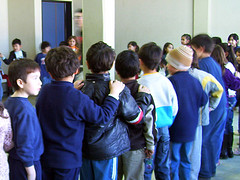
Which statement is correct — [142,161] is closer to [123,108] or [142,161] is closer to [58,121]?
[123,108]

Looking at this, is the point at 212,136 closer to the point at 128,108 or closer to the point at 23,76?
the point at 128,108

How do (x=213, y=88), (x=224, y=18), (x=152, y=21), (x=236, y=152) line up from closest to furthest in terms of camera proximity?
(x=213, y=88) < (x=236, y=152) < (x=224, y=18) < (x=152, y=21)

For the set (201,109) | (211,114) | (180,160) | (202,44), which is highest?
(202,44)

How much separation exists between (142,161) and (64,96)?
2.88 feet

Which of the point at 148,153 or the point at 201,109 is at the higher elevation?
the point at 201,109

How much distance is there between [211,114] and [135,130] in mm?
1159

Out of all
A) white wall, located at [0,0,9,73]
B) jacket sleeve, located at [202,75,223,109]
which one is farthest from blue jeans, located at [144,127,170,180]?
white wall, located at [0,0,9,73]

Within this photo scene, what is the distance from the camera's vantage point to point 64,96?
191 centimetres

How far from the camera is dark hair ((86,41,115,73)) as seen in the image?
209 cm

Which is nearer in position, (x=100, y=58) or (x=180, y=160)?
(x=100, y=58)

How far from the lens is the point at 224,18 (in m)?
7.85

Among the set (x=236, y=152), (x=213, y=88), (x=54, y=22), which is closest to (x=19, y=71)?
(x=213, y=88)

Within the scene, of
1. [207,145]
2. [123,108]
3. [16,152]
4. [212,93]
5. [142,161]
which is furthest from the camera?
[207,145]

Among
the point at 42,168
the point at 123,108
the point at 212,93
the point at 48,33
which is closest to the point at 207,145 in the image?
the point at 212,93
